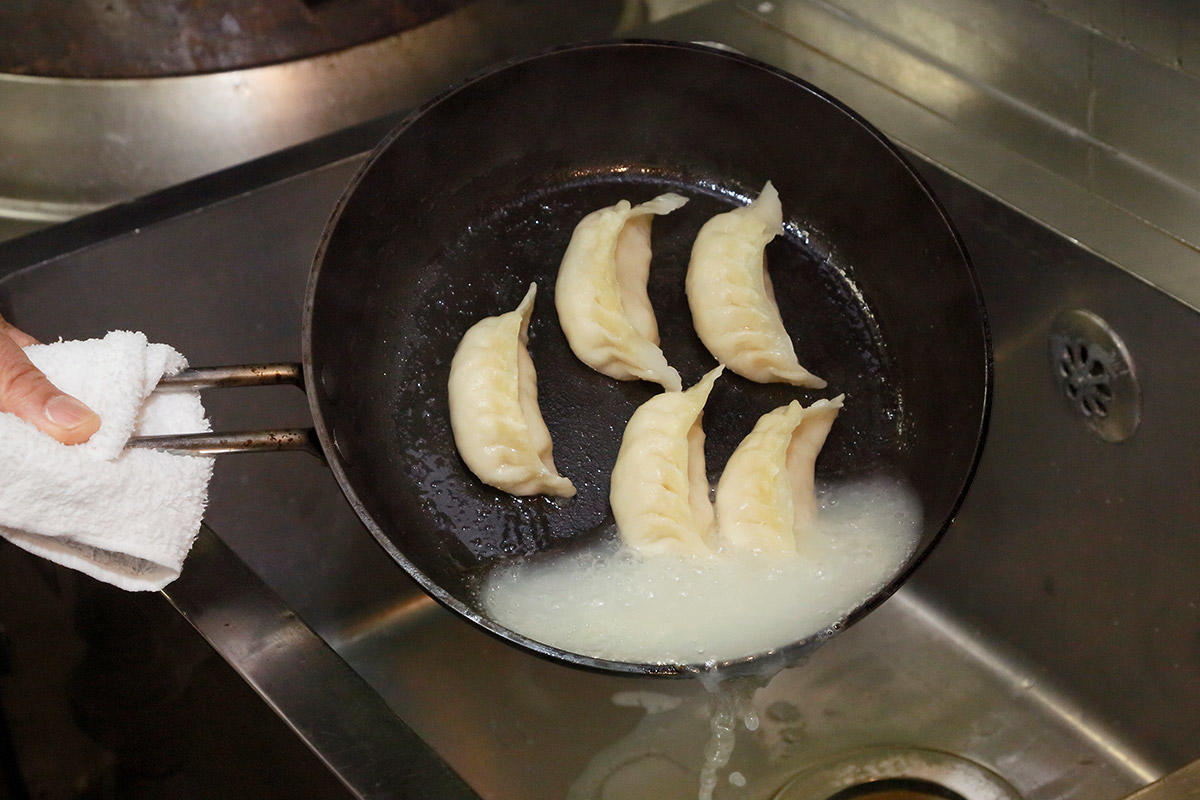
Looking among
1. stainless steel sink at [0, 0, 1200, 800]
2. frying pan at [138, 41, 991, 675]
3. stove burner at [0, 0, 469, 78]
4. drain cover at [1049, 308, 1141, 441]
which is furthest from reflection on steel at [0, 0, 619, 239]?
drain cover at [1049, 308, 1141, 441]

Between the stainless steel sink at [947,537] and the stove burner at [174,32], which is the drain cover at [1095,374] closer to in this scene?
the stainless steel sink at [947,537]

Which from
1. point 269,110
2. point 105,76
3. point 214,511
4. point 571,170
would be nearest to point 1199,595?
point 571,170

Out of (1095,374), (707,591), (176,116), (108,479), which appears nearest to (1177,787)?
(707,591)

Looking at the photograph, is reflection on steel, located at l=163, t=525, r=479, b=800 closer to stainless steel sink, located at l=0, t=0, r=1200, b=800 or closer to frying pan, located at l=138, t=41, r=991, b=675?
frying pan, located at l=138, t=41, r=991, b=675

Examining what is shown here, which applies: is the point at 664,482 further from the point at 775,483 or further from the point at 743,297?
the point at 743,297

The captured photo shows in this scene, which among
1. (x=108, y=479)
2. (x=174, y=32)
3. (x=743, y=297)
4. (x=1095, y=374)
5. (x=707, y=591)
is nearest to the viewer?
A: (x=108, y=479)

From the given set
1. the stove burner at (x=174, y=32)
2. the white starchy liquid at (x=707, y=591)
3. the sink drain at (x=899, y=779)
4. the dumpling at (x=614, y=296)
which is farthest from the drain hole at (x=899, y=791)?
the stove burner at (x=174, y=32)

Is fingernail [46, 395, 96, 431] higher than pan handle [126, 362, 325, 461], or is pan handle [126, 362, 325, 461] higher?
pan handle [126, 362, 325, 461]
